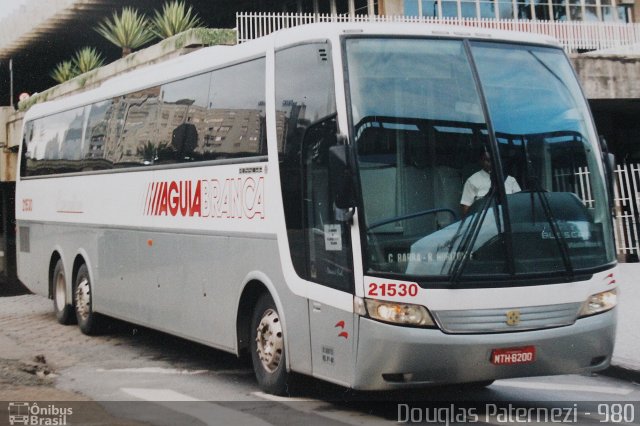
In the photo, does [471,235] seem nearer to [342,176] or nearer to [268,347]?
[342,176]

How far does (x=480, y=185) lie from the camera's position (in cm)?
809

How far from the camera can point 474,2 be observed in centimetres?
3528

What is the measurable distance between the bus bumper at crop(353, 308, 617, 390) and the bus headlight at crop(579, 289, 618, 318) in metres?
0.16

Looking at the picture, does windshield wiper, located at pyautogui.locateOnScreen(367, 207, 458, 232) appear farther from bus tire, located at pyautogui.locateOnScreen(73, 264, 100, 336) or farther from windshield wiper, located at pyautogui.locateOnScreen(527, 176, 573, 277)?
bus tire, located at pyautogui.locateOnScreen(73, 264, 100, 336)

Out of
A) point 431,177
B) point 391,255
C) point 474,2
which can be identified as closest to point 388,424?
point 391,255

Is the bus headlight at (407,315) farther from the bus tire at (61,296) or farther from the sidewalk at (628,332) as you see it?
the bus tire at (61,296)

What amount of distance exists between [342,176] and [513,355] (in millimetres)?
1789

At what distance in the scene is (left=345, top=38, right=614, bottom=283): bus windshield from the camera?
7.91 m

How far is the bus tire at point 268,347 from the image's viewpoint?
361 inches

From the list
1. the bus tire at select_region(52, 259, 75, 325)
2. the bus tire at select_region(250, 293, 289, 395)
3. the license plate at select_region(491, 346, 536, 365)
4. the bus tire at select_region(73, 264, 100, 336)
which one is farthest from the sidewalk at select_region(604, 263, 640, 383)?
the bus tire at select_region(52, 259, 75, 325)

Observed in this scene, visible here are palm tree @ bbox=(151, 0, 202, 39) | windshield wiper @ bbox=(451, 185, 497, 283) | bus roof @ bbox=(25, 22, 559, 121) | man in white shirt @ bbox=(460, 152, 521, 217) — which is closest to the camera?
windshield wiper @ bbox=(451, 185, 497, 283)

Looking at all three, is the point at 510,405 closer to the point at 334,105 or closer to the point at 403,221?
the point at 403,221

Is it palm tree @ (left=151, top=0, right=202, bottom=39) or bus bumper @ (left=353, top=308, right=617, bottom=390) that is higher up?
palm tree @ (left=151, top=0, right=202, bottom=39)

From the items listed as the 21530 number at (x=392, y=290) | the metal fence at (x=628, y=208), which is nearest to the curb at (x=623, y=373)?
the 21530 number at (x=392, y=290)
